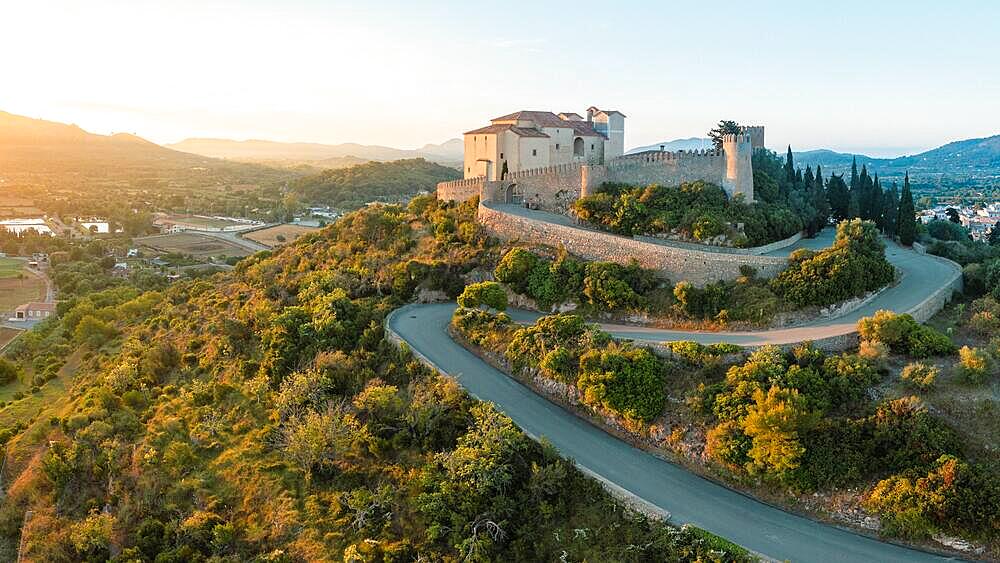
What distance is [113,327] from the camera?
48.2 metres

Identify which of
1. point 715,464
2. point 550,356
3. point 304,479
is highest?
point 550,356

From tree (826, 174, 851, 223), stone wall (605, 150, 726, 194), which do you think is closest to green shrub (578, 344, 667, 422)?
stone wall (605, 150, 726, 194)

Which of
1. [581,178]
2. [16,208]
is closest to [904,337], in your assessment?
[581,178]

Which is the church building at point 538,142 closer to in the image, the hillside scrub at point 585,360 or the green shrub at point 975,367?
the hillside scrub at point 585,360

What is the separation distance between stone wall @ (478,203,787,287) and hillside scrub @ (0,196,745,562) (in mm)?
2307

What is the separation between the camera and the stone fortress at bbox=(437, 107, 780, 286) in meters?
29.1

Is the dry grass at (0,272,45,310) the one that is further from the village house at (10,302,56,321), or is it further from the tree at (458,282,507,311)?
the tree at (458,282,507,311)

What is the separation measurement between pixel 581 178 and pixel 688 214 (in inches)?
296

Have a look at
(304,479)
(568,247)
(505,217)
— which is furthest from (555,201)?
(304,479)

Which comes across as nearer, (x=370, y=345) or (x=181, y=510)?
(x=181, y=510)

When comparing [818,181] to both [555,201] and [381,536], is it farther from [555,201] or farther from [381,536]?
[381,536]

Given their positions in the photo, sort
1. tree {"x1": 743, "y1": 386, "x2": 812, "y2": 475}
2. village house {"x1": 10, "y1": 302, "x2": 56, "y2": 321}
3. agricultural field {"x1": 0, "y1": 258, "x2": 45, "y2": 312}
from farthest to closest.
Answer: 1. agricultural field {"x1": 0, "y1": 258, "x2": 45, "y2": 312}
2. village house {"x1": 10, "y1": 302, "x2": 56, "y2": 321}
3. tree {"x1": 743, "y1": 386, "x2": 812, "y2": 475}

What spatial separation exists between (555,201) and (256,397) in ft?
67.2

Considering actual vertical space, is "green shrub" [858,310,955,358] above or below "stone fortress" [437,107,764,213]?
below
